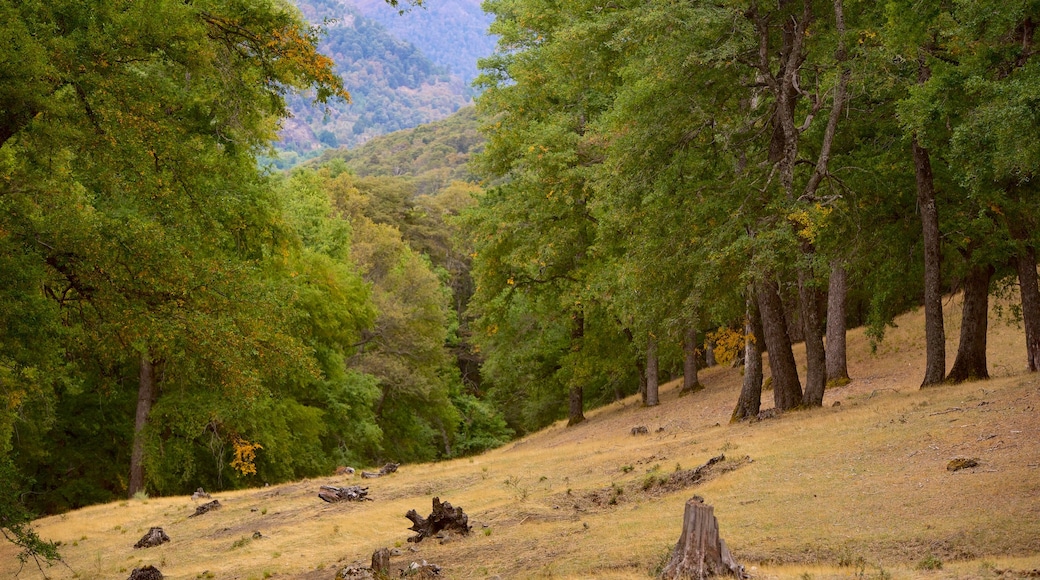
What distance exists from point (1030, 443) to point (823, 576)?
610cm

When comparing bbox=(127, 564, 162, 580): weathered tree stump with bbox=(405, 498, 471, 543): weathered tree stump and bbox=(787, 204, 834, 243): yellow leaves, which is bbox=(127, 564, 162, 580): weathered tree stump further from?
bbox=(787, 204, 834, 243): yellow leaves

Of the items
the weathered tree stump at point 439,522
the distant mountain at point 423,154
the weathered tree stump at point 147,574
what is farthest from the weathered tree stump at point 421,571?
the distant mountain at point 423,154

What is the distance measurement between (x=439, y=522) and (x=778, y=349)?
9634 mm

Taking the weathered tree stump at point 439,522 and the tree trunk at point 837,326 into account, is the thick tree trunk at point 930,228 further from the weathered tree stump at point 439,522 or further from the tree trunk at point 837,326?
the weathered tree stump at point 439,522

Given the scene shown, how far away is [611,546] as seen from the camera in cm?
1125

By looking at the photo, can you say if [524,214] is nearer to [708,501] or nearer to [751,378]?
[751,378]

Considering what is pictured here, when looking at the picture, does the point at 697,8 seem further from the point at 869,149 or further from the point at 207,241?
the point at 207,241

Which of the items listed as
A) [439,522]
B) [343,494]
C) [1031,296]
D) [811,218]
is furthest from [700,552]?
[1031,296]

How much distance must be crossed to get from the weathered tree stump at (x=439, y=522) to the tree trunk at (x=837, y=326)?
12156mm

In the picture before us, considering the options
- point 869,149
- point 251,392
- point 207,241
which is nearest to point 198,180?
point 207,241

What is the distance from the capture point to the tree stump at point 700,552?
28.9 feet

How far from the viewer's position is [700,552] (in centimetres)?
890

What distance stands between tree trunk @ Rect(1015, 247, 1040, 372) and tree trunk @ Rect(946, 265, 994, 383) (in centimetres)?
82

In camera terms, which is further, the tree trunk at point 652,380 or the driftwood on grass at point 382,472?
the tree trunk at point 652,380
